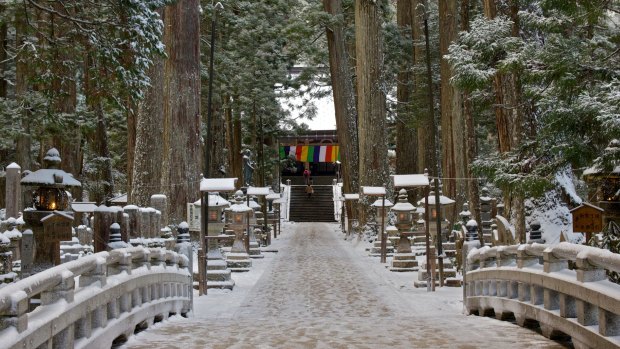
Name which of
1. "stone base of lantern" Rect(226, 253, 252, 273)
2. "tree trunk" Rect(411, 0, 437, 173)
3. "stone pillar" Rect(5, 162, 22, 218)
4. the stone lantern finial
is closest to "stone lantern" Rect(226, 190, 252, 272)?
"stone base of lantern" Rect(226, 253, 252, 273)

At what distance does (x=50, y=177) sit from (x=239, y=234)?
10244mm

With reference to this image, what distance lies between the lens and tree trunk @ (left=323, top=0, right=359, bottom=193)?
33.3m

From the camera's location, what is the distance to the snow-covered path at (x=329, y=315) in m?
8.13

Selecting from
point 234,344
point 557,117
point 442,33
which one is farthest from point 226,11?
point 234,344

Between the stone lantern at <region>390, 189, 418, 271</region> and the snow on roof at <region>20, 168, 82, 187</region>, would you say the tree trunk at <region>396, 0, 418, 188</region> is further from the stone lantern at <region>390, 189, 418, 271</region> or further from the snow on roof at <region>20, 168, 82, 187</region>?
the snow on roof at <region>20, 168, 82, 187</region>

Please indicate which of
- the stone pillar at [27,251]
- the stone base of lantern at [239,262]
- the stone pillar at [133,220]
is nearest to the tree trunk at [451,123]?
the stone base of lantern at [239,262]

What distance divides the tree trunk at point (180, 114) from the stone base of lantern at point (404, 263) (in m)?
5.53

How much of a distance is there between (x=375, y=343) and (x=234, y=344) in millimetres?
1435

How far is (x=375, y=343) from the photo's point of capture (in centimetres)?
800

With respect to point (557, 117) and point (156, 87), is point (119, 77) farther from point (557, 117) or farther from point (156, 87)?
point (156, 87)

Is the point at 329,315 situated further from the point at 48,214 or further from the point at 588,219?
the point at 48,214

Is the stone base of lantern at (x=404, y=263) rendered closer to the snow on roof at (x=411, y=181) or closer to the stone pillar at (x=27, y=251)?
the snow on roof at (x=411, y=181)

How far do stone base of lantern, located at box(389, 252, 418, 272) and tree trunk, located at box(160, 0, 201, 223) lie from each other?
553 cm

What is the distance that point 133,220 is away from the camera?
1303 cm
